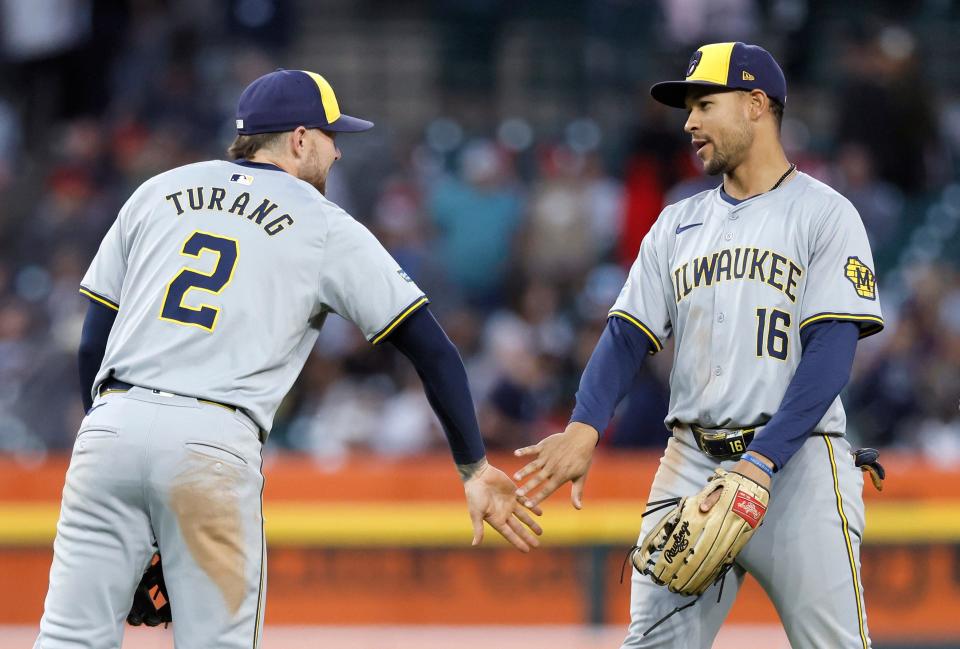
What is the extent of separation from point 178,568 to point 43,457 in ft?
17.9

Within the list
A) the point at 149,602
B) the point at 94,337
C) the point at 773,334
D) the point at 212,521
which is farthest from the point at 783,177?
the point at 149,602

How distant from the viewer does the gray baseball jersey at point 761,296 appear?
4305 millimetres

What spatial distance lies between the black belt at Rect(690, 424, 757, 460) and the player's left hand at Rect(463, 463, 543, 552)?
56 cm

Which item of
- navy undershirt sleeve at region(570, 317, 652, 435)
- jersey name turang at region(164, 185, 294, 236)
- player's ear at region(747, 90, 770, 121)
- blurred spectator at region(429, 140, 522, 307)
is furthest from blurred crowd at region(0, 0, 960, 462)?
jersey name turang at region(164, 185, 294, 236)

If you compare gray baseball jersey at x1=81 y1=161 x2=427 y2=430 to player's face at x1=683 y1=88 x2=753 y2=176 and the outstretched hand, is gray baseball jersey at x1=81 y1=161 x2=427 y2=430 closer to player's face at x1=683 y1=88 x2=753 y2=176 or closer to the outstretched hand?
the outstretched hand

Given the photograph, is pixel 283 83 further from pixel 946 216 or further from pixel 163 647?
pixel 946 216

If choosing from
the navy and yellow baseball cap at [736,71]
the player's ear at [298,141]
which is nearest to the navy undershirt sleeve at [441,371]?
the player's ear at [298,141]

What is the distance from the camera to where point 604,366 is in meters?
4.58

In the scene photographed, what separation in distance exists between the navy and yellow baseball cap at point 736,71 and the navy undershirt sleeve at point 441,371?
3.70 ft

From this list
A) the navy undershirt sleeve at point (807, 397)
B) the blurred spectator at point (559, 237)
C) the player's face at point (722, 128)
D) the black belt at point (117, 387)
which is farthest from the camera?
the blurred spectator at point (559, 237)

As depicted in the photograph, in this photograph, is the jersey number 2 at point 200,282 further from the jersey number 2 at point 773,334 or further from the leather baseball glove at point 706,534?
the jersey number 2 at point 773,334

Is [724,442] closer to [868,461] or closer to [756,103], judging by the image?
[868,461]

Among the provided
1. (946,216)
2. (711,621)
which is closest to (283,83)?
(711,621)

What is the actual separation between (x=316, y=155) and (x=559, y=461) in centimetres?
124
